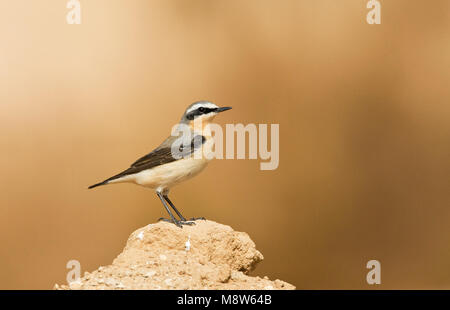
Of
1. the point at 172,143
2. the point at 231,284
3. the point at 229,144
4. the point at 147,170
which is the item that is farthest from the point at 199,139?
the point at 231,284

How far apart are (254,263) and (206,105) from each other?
5.30 ft

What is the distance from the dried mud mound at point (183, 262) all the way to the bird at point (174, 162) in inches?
17.5

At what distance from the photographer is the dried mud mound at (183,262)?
3.81 meters

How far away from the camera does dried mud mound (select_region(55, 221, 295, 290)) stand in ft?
12.5

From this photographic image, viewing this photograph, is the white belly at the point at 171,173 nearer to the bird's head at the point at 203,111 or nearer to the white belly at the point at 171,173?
the white belly at the point at 171,173

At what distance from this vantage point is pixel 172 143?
5.22 metres

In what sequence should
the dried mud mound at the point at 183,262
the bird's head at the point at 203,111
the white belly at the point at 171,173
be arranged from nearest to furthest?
1. the dried mud mound at the point at 183,262
2. the white belly at the point at 171,173
3. the bird's head at the point at 203,111

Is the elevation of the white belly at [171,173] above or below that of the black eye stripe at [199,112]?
below

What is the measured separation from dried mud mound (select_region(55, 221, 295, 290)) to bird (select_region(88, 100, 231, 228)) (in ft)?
1.46

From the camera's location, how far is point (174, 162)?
16.5ft

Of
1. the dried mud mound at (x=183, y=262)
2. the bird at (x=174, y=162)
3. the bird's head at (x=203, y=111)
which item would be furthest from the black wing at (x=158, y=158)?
the dried mud mound at (x=183, y=262)

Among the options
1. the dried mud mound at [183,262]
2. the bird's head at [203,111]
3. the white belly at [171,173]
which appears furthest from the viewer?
the bird's head at [203,111]

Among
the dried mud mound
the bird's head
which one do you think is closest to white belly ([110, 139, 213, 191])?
the bird's head

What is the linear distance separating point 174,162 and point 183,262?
3.97 ft
